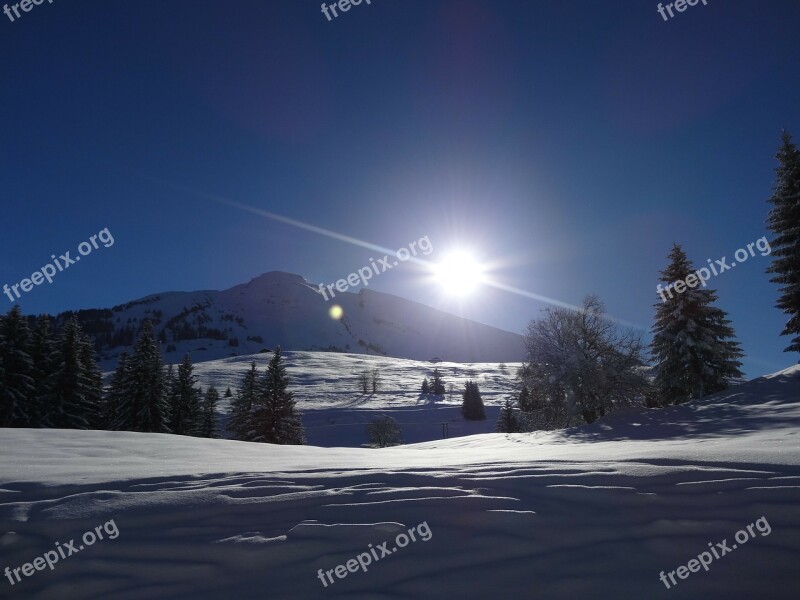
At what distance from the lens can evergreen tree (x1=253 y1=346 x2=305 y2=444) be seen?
103ft

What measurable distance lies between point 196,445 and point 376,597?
6.93 metres

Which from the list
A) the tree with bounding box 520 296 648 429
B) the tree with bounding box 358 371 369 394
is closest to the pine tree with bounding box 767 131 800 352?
the tree with bounding box 520 296 648 429

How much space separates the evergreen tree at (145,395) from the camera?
96.9 feet

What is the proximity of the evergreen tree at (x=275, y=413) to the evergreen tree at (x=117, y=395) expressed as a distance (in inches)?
344

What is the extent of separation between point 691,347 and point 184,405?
36.4m

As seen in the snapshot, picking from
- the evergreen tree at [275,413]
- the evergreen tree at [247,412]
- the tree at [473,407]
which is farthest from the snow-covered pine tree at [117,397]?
the tree at [473,407]

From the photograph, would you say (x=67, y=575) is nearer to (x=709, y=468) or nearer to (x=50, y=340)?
(x=709, y=468)

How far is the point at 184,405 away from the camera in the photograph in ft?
120

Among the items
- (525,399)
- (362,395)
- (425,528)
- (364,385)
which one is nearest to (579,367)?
(525,399)

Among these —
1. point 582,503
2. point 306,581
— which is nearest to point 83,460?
point 306,581

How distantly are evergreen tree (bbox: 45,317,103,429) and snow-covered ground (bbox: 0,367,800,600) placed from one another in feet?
93.1

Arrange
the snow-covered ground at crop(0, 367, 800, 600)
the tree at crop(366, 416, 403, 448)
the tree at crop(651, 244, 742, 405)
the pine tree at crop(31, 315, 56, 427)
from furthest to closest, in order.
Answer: the tree at crop(366, 416, 403, 448) < the pine tree at crop(31, 315, 56, 427) < the tree at crop(651, 244, 742, 405) < the snow-covered ground at crop(0, 367, 800, 600)

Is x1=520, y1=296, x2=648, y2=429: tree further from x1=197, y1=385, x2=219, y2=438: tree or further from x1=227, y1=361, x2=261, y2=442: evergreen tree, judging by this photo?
x1=197, y1=385, x2=219, y2=438: tree

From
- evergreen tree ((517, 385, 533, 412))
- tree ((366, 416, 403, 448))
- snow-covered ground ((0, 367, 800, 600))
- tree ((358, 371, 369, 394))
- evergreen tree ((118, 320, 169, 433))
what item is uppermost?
tree ((358, 371, 369, 394))
